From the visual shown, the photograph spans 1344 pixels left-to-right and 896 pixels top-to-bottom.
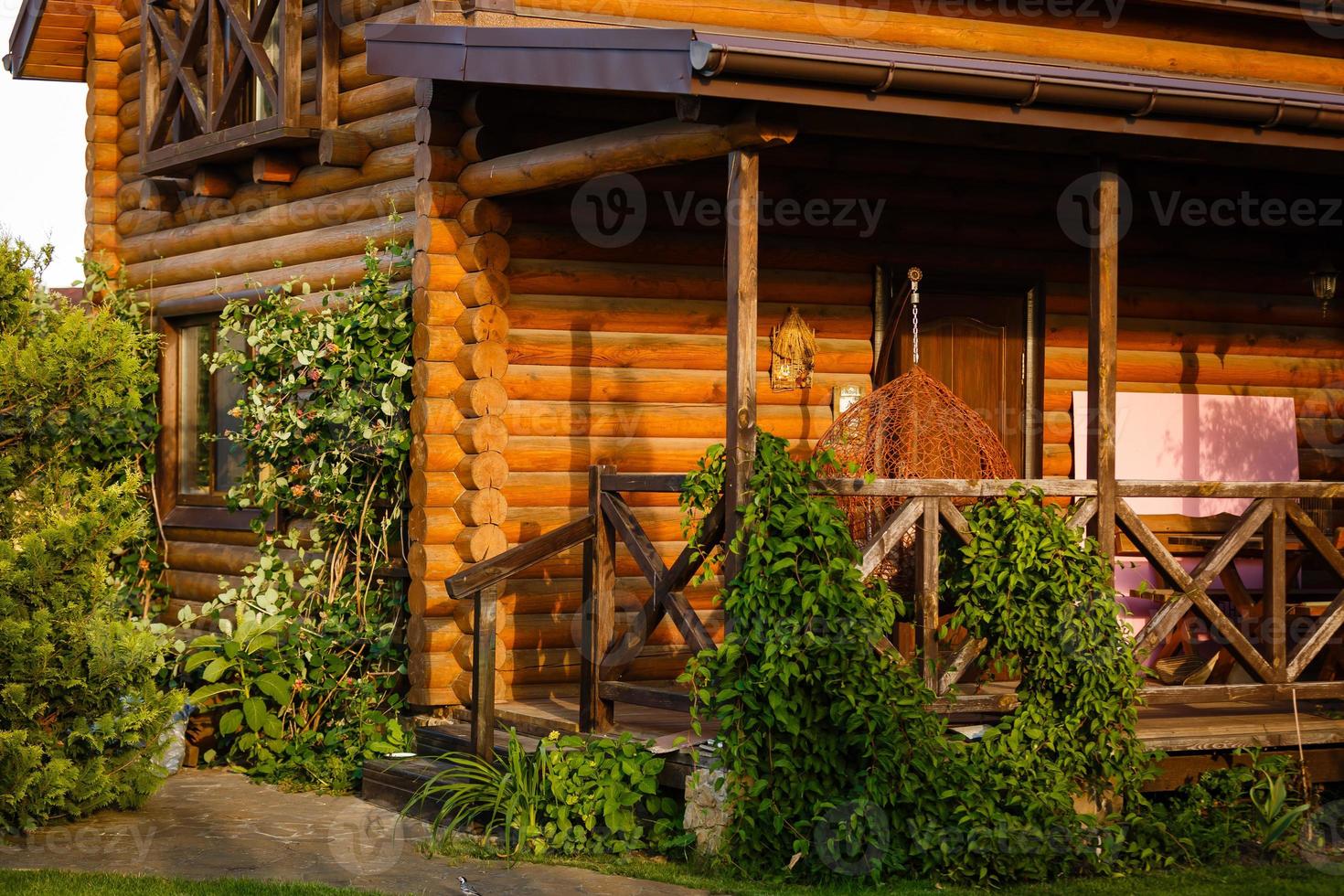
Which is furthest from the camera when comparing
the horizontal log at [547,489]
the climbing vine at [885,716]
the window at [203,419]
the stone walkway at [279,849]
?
the window at [203,419]

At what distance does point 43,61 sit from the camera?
14008 mm

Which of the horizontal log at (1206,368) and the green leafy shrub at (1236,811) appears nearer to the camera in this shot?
the green leafy shrub at (1236,811)

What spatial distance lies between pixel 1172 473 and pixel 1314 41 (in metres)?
3.41

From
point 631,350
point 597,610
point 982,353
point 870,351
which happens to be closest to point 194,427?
point 631,350

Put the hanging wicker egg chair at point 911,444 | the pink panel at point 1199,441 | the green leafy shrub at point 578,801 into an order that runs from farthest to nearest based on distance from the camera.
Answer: the pink panel at point 1199,441 < the hanging wicker egg chair at point 911,444 < the green leafy shrub at point 578,801

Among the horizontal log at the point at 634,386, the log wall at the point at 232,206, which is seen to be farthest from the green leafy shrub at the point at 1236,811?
the log wall at the point at 232,206

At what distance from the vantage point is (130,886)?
7.20 m

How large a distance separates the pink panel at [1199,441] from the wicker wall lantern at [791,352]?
205 centimetres

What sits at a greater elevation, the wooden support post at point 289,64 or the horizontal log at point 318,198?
A: the wooden support post at point 289,64

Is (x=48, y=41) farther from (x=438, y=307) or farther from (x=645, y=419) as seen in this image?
(x=645, y=419)

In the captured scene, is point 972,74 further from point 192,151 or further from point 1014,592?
point 192,151

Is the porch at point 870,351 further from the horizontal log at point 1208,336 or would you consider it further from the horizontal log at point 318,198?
the horizontal log at point 318,198

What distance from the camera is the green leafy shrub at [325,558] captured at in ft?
32.1

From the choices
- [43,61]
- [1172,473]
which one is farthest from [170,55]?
[1172,473]
